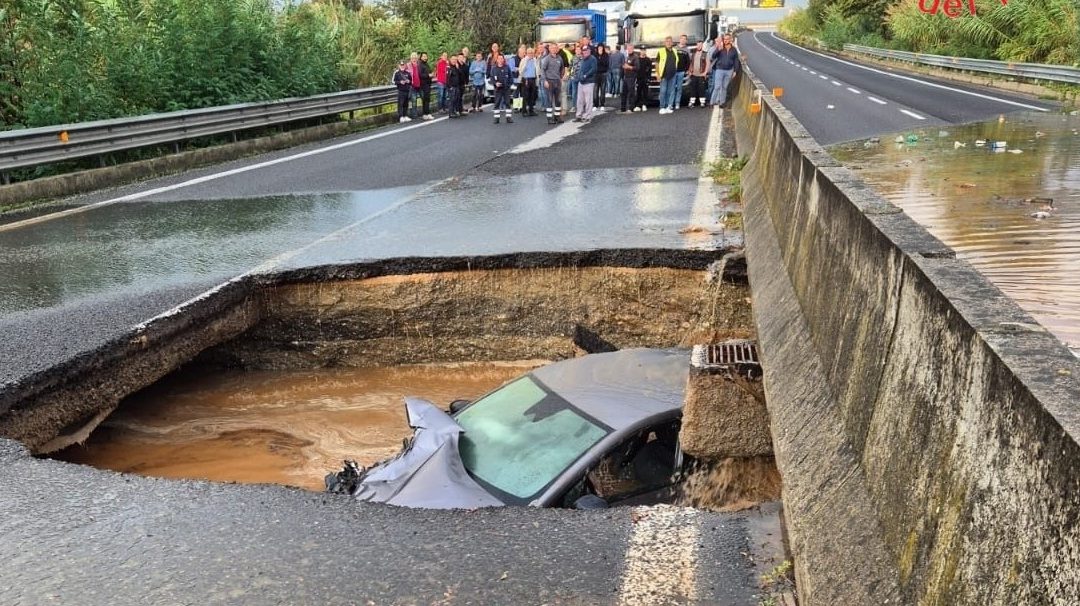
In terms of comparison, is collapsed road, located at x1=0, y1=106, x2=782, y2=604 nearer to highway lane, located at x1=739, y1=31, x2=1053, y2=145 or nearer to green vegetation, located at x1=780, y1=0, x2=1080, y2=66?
highway lane, located at x1=739, y1=31, x2=1053, y2=145

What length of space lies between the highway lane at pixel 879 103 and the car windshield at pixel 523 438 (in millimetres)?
11167

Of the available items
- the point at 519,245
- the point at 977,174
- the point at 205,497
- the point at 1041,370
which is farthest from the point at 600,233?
the point at 1041,370

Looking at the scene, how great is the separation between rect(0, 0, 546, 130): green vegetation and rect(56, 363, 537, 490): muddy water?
8.32 meters

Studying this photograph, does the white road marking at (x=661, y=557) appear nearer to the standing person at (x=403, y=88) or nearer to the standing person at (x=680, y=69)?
the standing person at (x=680, y=69)

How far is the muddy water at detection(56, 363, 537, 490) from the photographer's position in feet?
18.6

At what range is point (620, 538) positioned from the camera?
10.1ft

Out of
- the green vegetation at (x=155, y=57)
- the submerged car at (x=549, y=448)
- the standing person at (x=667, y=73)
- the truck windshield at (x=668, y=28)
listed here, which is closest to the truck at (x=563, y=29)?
the truck windshield at (x=668, y=28)

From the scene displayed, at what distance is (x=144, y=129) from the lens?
1319cm

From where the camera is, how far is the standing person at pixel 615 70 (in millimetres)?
22969

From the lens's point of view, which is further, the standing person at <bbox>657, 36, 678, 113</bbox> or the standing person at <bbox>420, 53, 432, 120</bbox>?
the standing person at <bbox>420, 53, 432, 120</bbox>

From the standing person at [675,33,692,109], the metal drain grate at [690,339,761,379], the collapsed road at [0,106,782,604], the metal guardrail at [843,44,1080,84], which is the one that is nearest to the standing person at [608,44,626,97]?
the standing person at [675,33,692,109]

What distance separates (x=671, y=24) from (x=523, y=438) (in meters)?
21.3

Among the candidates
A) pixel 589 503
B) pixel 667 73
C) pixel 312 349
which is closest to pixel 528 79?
pixel 667 73

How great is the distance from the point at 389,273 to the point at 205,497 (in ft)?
12.0
